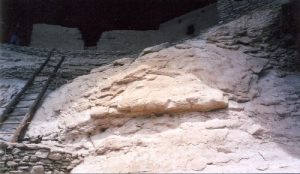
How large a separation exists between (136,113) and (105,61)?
4.56 metres

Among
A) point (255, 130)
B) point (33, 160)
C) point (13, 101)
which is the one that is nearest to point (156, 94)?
point (255, 130)

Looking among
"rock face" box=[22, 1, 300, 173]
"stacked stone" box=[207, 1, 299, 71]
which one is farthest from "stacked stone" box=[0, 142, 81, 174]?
"stacked stone" box=[207, 1, 299, 71]

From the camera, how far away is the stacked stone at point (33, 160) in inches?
182

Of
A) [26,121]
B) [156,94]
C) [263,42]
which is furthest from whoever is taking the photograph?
[263,42]

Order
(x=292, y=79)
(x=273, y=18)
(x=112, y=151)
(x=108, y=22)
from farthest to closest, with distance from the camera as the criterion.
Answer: (x=108, y=22)
(x=273, y=18)
(x=292, y=79)
(x=112, y=151)

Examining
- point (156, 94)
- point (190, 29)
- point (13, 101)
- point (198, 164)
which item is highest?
point (190, 29)

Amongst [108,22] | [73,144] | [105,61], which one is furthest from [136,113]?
[108,22]

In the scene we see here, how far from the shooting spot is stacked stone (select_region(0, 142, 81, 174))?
4.63 m

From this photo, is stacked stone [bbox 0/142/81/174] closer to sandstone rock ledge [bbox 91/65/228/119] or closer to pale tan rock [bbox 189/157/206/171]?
sandstone rock ledge [bbox 91/65/228/119]

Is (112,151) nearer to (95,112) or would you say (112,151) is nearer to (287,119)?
(95,112)

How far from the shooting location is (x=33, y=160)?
4.66 m

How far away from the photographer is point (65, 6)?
38.9ft

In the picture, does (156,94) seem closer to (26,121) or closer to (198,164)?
(198,164)

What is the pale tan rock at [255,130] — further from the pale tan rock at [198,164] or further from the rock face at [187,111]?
the pale tan rock at [198,164]
